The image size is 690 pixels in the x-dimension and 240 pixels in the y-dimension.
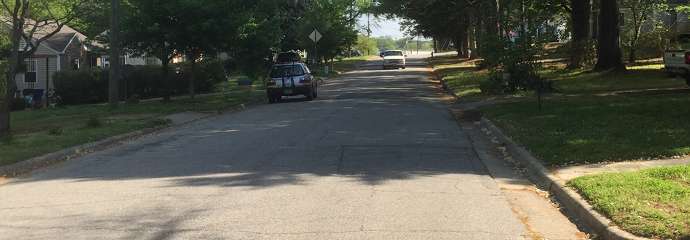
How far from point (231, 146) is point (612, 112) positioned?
8.13 m

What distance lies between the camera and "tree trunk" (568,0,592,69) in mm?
33812

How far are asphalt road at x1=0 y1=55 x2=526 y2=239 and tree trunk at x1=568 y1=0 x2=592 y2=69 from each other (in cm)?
2084

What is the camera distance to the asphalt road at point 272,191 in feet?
22.2

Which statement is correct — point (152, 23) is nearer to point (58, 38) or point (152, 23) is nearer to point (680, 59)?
point (680, 59)

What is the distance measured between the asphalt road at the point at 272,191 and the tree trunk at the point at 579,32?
20836 millimetres

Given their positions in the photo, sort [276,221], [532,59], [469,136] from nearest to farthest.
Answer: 1. [276,221]
2. [469,136]
3. [532,59]

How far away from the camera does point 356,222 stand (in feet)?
22.8

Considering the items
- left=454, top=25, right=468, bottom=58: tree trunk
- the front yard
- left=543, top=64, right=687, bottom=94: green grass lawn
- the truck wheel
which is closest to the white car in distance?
left=454, top=25, right=468, bottom=58: tree trunk

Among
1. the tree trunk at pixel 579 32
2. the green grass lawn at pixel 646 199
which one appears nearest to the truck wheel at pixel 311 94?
the tree trunk at pixel 579 32

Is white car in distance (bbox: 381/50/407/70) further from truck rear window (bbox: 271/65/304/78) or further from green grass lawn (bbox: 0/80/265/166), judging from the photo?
truck rear window (bbox: 271/65/304/78)

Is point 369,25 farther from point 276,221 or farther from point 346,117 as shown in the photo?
point 276,221

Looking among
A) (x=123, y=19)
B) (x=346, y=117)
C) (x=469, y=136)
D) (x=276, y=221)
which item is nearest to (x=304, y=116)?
(x=346, y=117)

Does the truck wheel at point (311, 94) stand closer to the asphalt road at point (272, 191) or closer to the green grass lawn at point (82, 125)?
the green grass lawn at point (82, 125)

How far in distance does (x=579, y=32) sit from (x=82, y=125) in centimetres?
2465
